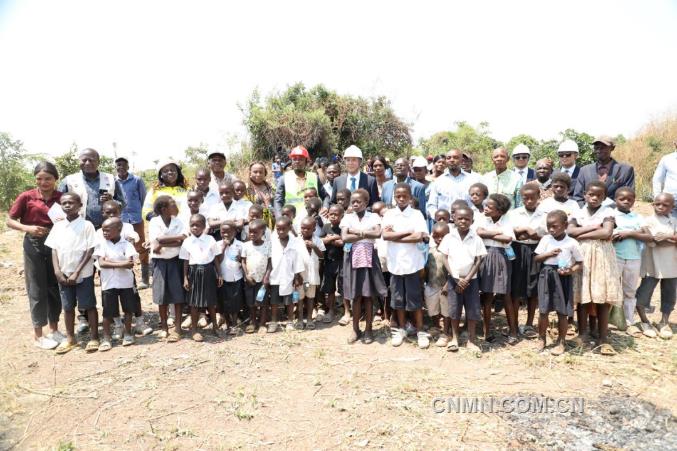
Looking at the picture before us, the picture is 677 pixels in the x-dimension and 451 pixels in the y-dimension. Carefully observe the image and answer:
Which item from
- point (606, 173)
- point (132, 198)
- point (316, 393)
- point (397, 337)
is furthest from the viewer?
point (132, 198)

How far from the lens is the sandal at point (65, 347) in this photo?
4.40 meters

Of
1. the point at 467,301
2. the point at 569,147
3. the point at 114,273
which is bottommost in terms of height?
the point at 467,301

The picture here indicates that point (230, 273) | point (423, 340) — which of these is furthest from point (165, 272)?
point (423, 340)

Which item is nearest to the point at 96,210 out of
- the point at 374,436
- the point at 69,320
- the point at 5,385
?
the point at 69,320

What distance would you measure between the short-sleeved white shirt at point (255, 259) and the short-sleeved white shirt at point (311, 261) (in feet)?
1.42

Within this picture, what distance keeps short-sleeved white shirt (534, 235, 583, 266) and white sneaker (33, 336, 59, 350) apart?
17.0 ft

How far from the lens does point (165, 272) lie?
4594 mm

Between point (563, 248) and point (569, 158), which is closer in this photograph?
point (563, 248)

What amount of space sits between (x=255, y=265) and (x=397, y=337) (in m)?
1.76

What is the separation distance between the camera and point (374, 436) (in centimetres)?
291

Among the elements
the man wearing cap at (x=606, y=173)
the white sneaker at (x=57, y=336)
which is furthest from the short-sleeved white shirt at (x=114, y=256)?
the man wearing cap at (x=606, y=173)

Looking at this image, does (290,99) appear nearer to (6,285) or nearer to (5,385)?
(6,285)

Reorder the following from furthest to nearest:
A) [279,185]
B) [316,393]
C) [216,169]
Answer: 1. [279,185]
2. [216,169]
3. [316,393]

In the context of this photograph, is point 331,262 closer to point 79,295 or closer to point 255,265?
point 255,265
